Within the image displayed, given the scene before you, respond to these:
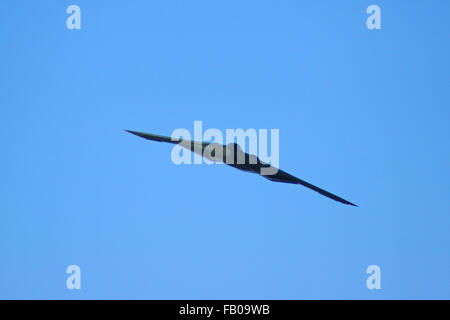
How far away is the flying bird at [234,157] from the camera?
22.8 meters

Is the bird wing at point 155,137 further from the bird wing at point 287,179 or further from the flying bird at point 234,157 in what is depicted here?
the bird wing at point 287,179

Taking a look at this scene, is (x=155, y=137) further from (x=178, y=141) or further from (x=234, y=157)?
(x=234, y=157)

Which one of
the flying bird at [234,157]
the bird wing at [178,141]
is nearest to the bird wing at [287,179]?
the flying bird at [234,157]

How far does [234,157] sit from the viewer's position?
910 inches

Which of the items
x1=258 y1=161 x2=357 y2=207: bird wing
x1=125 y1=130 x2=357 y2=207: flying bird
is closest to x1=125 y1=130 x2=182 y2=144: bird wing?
x1=125 y1=130 x2=357 y2=207: flying bird

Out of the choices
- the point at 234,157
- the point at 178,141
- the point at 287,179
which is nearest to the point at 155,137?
the point at 178,141

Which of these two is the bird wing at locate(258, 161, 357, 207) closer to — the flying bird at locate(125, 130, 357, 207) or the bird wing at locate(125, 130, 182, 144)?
the flying bird at locate(125, 130, 357, 207)

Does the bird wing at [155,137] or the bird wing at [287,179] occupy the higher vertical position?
the bird wing at [155,137]

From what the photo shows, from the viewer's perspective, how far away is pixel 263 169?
23.8 m
